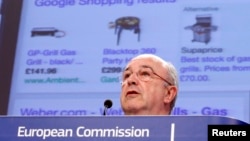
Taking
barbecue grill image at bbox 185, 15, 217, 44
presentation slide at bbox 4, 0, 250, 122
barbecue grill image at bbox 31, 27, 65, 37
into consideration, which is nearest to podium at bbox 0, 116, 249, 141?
presentation slide at bbox 4, 0, 250, 122

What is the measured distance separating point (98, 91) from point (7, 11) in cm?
59

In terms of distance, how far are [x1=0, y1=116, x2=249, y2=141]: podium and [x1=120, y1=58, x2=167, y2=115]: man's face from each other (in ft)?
2.05

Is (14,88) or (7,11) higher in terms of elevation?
(7,11)

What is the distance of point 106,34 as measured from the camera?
2512 mm

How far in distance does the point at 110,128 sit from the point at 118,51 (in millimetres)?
1463

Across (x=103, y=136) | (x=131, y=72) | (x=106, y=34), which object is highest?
(x=106, y=34)

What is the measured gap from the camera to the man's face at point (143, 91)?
1633 millimetres

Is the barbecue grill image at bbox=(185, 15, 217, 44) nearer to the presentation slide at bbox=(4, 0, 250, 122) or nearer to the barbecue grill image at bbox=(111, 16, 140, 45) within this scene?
the presentation slide at bbox=(4, 0, 250, 122)

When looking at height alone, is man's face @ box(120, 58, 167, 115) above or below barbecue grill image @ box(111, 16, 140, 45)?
below

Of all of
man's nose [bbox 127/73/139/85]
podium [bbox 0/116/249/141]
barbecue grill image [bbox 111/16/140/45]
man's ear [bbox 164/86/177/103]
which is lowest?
podium [bbox 0/116/249/141]

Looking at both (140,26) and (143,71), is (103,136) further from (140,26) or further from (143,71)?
(140,26)

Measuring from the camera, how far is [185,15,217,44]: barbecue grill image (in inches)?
94.2

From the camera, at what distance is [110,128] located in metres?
0.99

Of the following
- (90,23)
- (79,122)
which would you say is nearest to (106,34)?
(90,23)
